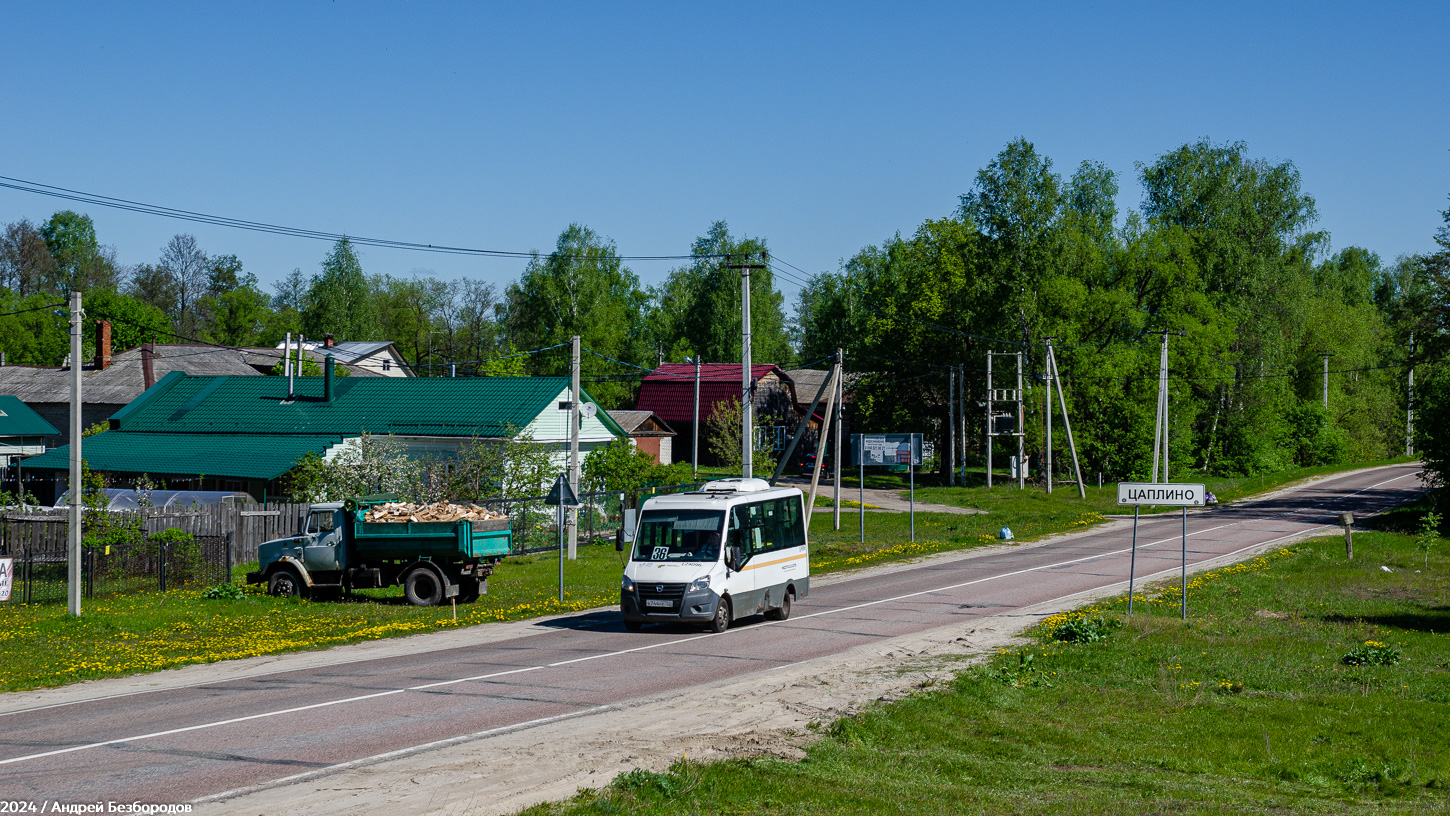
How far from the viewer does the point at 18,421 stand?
55.2 metres

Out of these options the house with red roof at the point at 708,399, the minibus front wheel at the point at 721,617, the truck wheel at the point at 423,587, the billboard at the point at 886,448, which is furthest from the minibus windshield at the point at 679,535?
the house with red roof at the point at 708,399

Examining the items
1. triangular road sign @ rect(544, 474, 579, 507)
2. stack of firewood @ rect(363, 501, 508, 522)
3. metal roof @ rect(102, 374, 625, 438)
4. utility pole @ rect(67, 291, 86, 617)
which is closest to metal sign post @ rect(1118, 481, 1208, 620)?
triangular road sign @ rect(544, 474, 579, 507)

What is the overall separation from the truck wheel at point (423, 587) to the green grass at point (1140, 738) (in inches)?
527

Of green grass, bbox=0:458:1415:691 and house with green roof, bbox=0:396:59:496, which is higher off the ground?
house with green roof, bbox=0:396:59:496

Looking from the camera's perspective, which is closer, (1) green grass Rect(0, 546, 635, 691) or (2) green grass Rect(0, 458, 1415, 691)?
(1) green grass Rect(0, 546, 635, 691)

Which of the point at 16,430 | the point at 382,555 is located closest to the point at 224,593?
the point at 382,555

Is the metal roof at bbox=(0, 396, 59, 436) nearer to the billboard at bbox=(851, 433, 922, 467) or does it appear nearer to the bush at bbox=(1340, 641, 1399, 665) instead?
the billboard at bbox=(851, 433, 922, 467)

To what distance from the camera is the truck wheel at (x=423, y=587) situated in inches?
1012

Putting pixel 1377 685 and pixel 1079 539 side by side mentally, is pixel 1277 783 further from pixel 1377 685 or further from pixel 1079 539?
pixel 1079 539

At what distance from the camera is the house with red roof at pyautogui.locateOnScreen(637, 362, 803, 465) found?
267ft

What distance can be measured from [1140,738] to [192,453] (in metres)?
44.6

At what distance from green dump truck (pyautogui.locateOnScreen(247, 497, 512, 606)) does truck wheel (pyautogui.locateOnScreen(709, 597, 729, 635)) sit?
6.83 m

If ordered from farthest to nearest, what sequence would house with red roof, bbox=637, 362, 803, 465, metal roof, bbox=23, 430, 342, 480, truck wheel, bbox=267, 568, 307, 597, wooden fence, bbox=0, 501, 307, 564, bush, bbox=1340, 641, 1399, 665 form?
1. house with red roof, bbox=637, 362, 803, 465
2. metal roof, bbox=23, 430, 342, 480
3. wooden fence, bbox=0, 501, 307, 564
4. truck wheel, bbox=267, 568, 307, 597
5. bush, bbox=1340, 641, 1399, 665

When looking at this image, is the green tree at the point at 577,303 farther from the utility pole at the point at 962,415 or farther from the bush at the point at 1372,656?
the bush at the point at 1372,656
